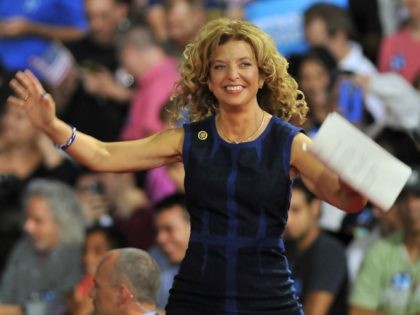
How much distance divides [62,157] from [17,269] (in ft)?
3.52

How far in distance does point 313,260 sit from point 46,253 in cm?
179

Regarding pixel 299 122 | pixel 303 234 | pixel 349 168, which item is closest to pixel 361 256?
pixel 303 234

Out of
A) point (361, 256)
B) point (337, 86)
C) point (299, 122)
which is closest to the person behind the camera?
point (299, 122)

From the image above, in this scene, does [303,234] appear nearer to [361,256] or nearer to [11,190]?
[361,256]

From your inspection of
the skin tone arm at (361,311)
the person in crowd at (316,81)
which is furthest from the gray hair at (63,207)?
the skin tone arm at (361,311)

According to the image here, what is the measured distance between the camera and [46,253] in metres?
8.59

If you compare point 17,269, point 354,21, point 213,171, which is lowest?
point 17,269

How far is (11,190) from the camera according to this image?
915cm

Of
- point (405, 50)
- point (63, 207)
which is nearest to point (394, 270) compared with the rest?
point (405, 50)

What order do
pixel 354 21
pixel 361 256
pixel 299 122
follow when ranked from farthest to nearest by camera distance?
pixel 354 21 < pixel 361 256 < pixel 299 122

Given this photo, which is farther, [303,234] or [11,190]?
[11,190]

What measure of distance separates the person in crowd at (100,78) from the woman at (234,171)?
4768mm

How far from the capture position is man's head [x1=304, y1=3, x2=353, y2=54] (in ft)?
31.5

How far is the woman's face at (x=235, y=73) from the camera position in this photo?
4.90m
